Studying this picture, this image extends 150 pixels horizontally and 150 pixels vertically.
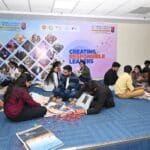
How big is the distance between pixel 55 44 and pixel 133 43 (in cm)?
280

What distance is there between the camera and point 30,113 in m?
3.33

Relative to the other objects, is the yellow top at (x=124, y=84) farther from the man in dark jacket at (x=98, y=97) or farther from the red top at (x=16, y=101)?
the red top at (x=16, y=101)

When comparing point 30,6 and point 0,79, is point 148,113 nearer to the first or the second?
point 30,6

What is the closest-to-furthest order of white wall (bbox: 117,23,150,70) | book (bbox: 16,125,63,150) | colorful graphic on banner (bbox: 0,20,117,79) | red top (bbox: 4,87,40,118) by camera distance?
book (bbox: 16,125,63,150), red top (bbox: 4,87,40,118), colorful graphic on banner (bbox: 0,20,117,79), white wall (bbox: 117,23,150,70)

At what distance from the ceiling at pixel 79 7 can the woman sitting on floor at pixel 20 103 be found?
2564 millimetres

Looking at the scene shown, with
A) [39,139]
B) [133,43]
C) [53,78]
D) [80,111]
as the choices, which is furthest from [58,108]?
[133,43]

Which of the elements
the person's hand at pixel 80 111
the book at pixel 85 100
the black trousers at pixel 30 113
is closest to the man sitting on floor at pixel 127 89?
the book at pixel 85 100

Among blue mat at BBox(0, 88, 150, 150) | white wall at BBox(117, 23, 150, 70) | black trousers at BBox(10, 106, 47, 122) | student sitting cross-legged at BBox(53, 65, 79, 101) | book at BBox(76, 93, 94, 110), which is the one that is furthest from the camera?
white wall at BBox(117, 23, 150, 70)

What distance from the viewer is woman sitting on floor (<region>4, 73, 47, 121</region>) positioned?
316 centimetres

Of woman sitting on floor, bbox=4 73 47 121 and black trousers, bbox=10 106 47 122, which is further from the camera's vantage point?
black trousers, bbox=10 106 47 122

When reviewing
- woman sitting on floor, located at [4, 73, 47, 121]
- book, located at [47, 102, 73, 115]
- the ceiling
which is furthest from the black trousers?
the ceiling

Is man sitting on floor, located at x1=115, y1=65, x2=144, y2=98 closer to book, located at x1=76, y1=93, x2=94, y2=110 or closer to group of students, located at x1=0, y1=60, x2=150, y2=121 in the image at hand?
group of students, located at x1=0, y1=60, x2=150, y2=121

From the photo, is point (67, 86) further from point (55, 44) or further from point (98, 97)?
point (55, 44)

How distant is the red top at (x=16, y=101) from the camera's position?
10.3ft
